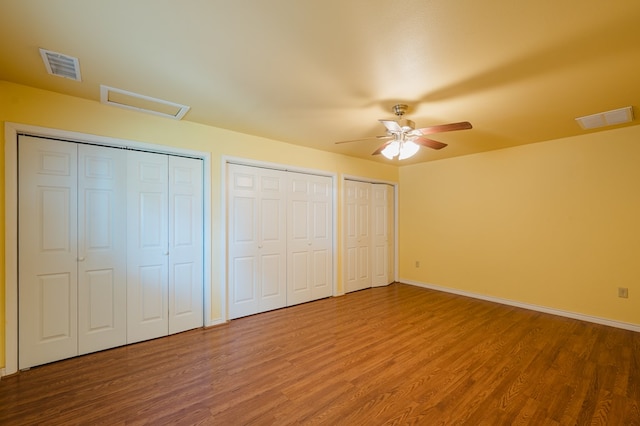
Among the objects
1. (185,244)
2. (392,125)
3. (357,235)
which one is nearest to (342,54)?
(392,125)

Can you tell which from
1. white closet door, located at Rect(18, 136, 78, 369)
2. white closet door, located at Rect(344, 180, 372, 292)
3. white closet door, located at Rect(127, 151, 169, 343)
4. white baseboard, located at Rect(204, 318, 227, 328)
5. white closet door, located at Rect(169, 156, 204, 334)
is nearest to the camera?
white closet door, located at Rect(18, 136, 78, 369)

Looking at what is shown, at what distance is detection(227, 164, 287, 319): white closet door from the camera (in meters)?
3.64

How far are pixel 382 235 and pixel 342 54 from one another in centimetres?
409

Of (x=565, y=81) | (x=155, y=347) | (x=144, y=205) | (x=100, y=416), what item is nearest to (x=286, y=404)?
(x=100, y=416)

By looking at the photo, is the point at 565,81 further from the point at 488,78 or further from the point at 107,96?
the point at 107,96

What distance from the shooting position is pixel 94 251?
106 inches

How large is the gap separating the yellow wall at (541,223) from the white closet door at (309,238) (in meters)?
2.06

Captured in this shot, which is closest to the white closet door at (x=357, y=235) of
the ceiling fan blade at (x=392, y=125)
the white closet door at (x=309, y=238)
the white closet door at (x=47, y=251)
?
the white closet door at (x=309, y=238)

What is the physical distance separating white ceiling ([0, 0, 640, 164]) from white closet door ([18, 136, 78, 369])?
67 cm

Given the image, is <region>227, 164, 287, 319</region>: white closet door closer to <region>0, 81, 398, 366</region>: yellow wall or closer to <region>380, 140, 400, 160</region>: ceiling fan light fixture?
<region>0, 81, 398, 366</region>: yellow wall

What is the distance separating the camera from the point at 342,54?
74.7 inches

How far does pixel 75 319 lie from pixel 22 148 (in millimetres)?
1622

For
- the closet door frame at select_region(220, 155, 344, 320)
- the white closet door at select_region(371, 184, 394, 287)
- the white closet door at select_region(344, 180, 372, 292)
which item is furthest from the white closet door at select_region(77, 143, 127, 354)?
the white closet door at select_region(371, 184, 394, 287)

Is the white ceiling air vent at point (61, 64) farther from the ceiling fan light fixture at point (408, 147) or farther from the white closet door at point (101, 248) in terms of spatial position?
the ceiling fan light fixture at point (408, 147)
